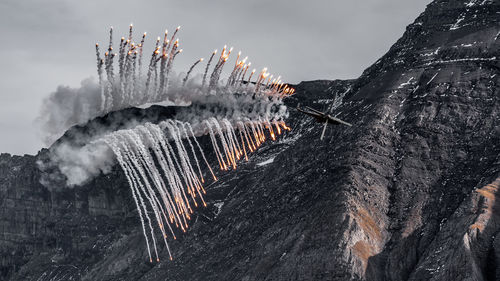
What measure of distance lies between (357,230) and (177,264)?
5027 cm

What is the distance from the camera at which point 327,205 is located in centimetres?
17062

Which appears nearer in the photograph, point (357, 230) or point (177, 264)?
point (357, 230)

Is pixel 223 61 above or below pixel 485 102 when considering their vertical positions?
above

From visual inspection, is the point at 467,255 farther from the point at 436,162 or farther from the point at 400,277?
the point at 436,162

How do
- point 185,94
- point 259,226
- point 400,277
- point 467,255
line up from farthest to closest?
1. point 185,94
2. point 259,226
3. point 400,277
4. point 467,255

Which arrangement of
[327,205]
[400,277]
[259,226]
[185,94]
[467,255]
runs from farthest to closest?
[185,94] < [259,226] < [327,205] < [400,277] < [467,255]

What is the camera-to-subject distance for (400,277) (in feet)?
509

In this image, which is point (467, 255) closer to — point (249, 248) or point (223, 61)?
point (249, 248)

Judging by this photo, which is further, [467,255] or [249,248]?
[249,248]

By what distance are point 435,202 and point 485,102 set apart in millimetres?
33918

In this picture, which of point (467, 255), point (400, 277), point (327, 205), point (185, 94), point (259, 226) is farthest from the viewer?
point (185, 94)

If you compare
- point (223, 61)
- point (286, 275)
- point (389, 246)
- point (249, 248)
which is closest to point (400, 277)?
point (389, 246)

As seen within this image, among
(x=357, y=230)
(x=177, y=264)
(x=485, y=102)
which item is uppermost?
(x=485, y=102)

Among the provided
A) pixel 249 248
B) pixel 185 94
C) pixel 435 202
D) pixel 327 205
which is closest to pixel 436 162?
pixel 435 202
